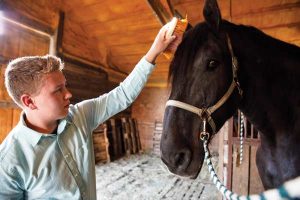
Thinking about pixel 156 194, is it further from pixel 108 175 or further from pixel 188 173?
pixel 188 173

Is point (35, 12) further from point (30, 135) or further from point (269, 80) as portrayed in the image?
point (269, 80)

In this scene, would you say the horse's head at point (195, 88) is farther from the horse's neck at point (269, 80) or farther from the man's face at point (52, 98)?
the man's face at point (52, 98)

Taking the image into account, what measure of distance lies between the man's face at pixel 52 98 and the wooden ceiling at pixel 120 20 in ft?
7.41

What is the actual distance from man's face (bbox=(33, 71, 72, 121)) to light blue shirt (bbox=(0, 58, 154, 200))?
80 mm

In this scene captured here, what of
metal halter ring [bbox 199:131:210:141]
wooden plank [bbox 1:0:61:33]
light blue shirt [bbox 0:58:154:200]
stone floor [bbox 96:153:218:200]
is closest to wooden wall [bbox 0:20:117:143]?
wooden plank [bbox 1:0:61:33]

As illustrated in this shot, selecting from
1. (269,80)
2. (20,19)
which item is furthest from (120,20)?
(269,80)

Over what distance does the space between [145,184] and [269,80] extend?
2844 mm

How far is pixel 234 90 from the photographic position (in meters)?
1.03

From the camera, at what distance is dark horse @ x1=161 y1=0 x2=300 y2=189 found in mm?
952

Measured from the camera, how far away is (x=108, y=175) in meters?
3.91

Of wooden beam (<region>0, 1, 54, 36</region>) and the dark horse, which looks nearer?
the dark horse

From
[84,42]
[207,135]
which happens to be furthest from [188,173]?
[84,42]

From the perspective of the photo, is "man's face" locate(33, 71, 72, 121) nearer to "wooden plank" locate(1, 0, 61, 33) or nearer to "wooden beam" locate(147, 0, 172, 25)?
"wooden beam" locate(147, 0, 172, 25)

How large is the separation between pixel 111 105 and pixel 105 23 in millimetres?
3023
